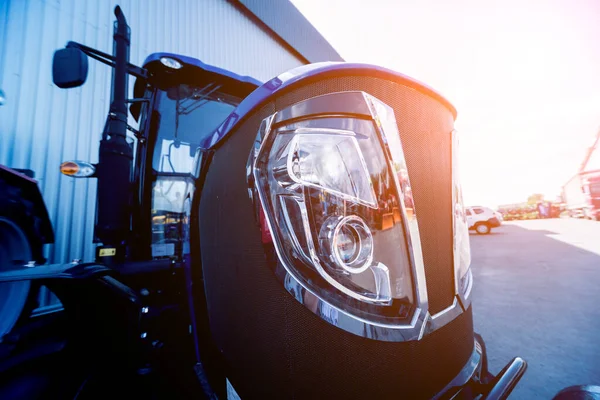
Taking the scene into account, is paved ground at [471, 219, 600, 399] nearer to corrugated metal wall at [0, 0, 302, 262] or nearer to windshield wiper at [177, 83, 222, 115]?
windshield wiper at [177, 83, 222, 115]

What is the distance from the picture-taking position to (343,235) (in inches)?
26.2

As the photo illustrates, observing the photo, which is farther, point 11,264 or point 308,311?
point 11,264

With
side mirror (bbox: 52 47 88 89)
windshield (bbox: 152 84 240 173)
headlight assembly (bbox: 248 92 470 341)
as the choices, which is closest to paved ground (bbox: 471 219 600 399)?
headlight assembly (bbox: 248 92 470 341)

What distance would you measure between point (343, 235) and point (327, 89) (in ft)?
1.34

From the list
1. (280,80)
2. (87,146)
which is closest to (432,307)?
(280,80)

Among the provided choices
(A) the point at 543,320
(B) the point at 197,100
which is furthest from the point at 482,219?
(B) the point at 197,100

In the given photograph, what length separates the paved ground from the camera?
5.84 feet

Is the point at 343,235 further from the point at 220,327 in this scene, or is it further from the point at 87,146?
the point at 87,146

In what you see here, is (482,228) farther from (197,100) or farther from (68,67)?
(68,67)

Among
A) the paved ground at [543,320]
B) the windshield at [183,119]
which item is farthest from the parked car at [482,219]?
the windshield at [183,119]

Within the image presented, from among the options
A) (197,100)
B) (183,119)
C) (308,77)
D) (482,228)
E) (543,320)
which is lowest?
(543,320)

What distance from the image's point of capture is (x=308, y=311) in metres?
0.64

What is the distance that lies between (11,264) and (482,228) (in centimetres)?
1721

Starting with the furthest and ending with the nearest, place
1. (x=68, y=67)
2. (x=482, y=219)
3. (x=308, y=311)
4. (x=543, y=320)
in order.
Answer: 1. (x=482, y=219)
2. (x=543, y=320)
3. (x=68, y=67)
4. (x=308, y=311)
